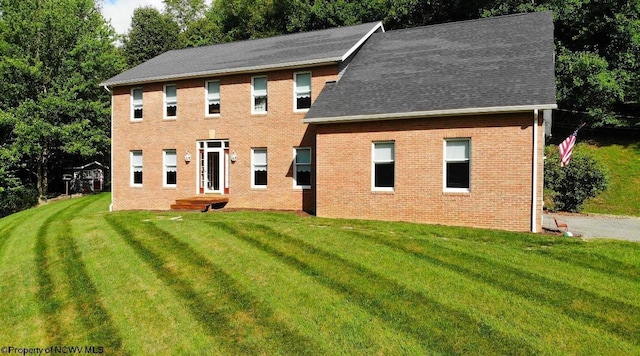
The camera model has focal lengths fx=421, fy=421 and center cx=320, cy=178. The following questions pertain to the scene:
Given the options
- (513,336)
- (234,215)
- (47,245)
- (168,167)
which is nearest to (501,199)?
(513,336)

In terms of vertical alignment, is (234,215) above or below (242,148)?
below

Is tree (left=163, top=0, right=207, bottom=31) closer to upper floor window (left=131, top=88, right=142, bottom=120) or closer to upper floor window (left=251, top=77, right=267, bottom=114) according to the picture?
upper floor window (left=131, top=88, right=142, bottom=120)

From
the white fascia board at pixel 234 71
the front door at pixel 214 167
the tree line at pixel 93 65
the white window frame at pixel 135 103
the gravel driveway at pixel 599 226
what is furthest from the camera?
the tree line at pixel 93 65

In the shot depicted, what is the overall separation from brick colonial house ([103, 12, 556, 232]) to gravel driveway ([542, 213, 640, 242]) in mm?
2114

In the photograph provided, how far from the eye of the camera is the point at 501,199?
12289 mm

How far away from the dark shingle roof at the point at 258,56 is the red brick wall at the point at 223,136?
48 cm

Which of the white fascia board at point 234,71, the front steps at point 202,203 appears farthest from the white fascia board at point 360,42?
the front steps at point 202,203

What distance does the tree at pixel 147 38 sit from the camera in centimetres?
4847

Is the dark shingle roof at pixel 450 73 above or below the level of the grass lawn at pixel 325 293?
above

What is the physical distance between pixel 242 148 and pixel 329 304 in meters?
12.5

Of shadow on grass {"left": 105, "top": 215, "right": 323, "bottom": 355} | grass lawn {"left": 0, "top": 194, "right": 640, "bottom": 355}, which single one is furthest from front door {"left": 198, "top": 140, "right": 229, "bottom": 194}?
shadow on grass {"left": 105, "top": 215, "right": 323, "bottom": 355}

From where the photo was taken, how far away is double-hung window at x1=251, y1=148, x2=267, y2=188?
18.1 metres

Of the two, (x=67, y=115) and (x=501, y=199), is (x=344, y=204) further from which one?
(x=67, y=115)

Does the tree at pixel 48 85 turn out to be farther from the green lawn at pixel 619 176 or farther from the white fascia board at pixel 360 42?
the green lawn at pixel 619 176
